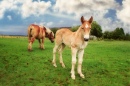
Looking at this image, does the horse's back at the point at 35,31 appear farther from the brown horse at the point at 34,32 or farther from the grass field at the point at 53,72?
the grass field at the point at 53,72

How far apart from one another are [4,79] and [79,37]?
4928mm

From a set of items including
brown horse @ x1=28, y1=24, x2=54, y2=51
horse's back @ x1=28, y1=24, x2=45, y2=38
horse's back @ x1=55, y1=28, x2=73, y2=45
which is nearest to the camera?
horse's back @ x1=55, y1=28, x2=73, y2=45

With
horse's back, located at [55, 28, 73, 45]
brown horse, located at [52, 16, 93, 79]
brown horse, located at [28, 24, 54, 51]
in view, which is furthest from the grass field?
brown horse, located at [28, 24, 54, 51]

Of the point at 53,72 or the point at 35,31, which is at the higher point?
the point at 35,31

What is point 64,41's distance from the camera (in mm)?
14734

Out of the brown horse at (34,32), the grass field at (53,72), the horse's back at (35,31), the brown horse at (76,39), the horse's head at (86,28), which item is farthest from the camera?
the horse's back at (35,31)

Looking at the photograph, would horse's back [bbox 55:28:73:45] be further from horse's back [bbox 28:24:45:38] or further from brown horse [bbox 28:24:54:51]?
horse's back [bbox 28:24:45:38]

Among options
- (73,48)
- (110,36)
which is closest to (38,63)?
(73,48)

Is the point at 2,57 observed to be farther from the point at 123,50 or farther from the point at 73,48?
the point at 123,50

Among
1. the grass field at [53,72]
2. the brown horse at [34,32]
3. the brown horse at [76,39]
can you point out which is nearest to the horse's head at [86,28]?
the brown horse at [76,39]

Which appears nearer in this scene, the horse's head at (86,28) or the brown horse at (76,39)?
the horse's head at (86,28)

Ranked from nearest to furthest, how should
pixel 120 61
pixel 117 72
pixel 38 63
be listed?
pixel 117 72, pixel 38 63, pixel 120 61

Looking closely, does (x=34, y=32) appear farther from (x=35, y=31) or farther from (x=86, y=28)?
(x=86, y=28)

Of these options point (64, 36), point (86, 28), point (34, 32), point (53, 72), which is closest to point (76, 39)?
point (86, 28)
